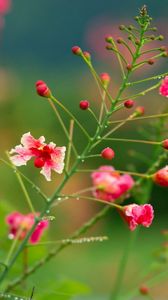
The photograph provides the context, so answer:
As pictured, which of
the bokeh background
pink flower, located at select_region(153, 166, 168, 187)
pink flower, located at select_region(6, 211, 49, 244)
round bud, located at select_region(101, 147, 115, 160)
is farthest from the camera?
the bokeh background

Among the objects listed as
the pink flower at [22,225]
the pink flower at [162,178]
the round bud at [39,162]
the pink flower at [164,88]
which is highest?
the pink flower at [164,88]

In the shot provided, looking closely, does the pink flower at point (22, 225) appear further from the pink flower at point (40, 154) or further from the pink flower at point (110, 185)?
the pink flower at point (40, 154)

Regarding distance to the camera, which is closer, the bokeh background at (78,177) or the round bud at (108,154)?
the round bud at (108,154)

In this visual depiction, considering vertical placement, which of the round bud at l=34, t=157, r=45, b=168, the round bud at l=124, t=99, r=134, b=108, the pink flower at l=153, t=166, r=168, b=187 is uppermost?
the round bud at l=124, t=99, r=134, b=108

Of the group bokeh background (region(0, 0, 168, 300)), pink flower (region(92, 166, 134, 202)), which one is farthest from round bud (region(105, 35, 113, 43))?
bokeh background (region(0, 0, 168, 300))

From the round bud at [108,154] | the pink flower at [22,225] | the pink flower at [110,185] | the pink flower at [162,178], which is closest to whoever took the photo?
the round bud at [108,154]

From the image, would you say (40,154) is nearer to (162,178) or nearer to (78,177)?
(162,178)

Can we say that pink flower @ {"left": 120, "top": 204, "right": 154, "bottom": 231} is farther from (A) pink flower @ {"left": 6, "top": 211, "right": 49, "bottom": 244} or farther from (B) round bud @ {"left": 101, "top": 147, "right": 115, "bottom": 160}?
(A) pink flower @ {"left": 6, "top": 211, "right": 49, "bottom": 244}

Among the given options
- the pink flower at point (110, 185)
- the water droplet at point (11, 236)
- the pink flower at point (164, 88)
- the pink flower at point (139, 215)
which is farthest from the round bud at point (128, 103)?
the water droplet at point (11, 236)
